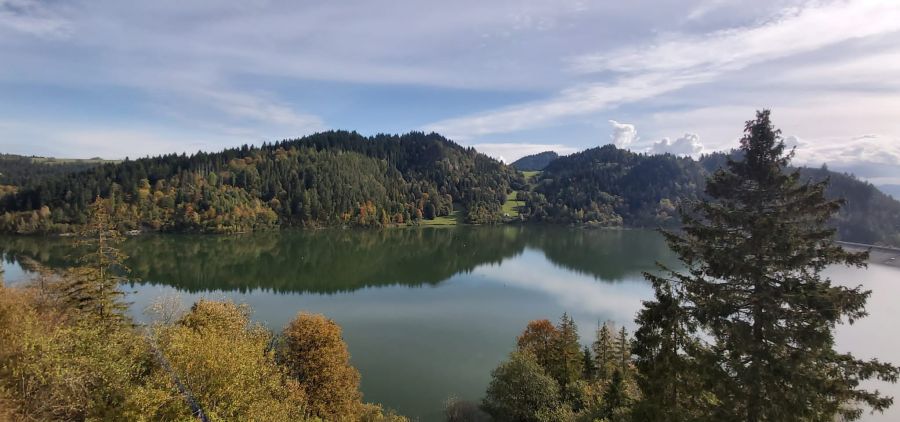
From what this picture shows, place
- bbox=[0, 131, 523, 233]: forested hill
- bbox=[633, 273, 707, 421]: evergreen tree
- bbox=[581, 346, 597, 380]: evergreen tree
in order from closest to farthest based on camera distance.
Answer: bbox=[633, 273, 707, 421]: evergreen tree < bbox=[581, 346, 597, 380]: evergreen tree < bbox=[0, 131, 523, 233]: forested hill

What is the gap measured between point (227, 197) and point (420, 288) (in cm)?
10522

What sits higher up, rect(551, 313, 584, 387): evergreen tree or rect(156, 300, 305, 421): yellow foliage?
rect(156, 300, 305, 421): yellow foliage

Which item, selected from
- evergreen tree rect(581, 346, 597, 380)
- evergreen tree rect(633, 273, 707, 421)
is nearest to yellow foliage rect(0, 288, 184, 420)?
evergreen tree rect(633, 273, 707, 421)

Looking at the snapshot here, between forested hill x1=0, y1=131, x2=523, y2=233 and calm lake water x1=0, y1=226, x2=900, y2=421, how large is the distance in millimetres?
14135

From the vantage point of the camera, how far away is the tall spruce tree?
908 cm

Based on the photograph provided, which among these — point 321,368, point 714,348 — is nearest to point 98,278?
point 321,368

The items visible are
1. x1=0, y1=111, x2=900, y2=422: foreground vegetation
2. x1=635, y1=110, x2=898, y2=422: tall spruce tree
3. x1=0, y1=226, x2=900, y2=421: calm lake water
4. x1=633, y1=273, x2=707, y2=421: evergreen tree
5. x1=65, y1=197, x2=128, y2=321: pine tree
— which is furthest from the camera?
x1=0, y1=226, x2=900, y2=421: calm lake water

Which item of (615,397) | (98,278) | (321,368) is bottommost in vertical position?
(321,368)

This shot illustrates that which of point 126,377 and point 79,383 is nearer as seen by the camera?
point 79,383

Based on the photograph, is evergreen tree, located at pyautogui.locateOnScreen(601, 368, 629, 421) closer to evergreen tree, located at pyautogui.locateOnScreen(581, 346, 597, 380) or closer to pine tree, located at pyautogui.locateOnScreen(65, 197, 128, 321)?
evergreen tree, located at pyautogui.locateOnScreen(581, 346, 597, 380)

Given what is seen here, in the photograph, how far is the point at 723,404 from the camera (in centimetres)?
1041

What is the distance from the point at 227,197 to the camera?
14700cm

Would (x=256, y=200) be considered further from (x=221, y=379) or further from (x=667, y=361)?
(x=667, y=361)

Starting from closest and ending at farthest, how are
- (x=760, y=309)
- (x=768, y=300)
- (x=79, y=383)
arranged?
1. (x=768, y=300)
2. (x=760, y=309)
3. (x=79, y=383)
